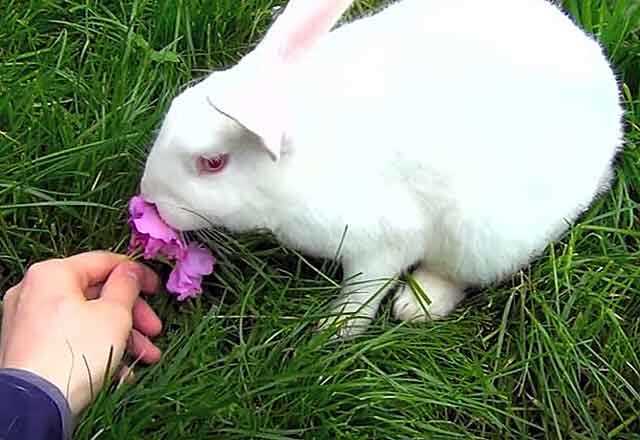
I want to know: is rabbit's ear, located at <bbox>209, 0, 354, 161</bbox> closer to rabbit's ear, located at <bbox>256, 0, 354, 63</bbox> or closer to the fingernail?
rabbit's ear, located at <bbox>256, 0, 354, 63</bbox>

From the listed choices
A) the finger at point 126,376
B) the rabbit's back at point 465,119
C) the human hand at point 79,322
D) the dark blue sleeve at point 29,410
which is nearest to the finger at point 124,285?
the human hand at point 79,322

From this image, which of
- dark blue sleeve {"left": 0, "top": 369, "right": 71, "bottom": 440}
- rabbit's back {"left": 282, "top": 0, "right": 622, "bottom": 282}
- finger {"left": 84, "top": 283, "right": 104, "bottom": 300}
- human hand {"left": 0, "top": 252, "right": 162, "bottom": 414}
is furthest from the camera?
finger {"left": 84, "top": 283, "right": 104, "bottom": 300}

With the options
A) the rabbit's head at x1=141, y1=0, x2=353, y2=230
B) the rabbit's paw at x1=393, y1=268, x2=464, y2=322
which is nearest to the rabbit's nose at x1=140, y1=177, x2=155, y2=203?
the rabbit's head at x1=141, y1=0, x2=353, y2=230

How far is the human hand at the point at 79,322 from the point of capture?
105 inches

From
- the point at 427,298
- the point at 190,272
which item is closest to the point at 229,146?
the point at 190,272

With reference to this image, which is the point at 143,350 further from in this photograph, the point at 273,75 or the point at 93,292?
the point at 273,75

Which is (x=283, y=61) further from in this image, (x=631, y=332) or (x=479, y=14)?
(x=631, y=332)

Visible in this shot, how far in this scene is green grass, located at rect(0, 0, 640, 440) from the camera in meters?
2.76

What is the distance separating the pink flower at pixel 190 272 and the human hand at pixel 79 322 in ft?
0.19

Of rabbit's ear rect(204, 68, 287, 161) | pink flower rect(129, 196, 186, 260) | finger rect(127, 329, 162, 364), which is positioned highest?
rabbit's ear rect(204, 68, 287, 161)

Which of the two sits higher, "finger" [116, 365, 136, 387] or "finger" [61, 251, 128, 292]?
"finger" [61, 251, 128, 292]

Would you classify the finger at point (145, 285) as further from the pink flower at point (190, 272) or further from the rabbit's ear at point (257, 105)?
the rabbit's ear at point (257, 105)

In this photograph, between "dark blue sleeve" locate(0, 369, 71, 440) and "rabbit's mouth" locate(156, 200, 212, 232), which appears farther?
"rabbit's mouth" locate(156, 200, 212, 232)

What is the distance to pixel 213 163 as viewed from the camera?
272 centimetres
